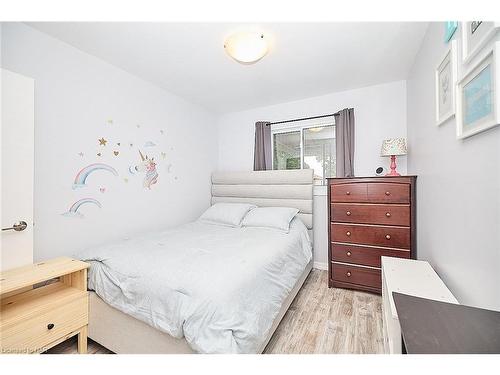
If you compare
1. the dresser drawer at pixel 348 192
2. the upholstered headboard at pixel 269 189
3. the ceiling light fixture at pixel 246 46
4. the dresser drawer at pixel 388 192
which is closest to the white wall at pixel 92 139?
the upholstered headboard at pixel 269 189

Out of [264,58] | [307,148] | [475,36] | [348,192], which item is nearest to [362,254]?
[348,192]

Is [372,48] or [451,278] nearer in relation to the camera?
[451,278]

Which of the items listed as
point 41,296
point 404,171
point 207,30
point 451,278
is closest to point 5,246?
point 41,296

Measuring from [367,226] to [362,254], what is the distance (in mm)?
314

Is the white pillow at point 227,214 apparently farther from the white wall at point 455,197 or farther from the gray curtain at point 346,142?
the white wall at point 455,197

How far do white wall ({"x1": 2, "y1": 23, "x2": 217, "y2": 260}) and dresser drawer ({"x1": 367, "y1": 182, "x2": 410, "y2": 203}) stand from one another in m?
2.39

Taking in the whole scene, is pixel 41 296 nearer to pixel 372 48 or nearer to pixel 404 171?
pixel 372 48

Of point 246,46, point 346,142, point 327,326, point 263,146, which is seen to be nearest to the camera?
point 246,46

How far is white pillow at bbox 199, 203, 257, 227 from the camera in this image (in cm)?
293

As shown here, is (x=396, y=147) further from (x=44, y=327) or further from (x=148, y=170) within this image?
(x=44, y=327)

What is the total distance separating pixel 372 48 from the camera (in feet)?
6.78

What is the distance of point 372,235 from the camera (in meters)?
2.43

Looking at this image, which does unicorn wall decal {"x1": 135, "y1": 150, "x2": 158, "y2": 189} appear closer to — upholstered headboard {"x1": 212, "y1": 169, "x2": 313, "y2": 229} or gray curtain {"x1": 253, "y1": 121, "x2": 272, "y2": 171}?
upholstered headboard {"x1": 212, "y1": 169, "x2": 313, "y2": 229}
